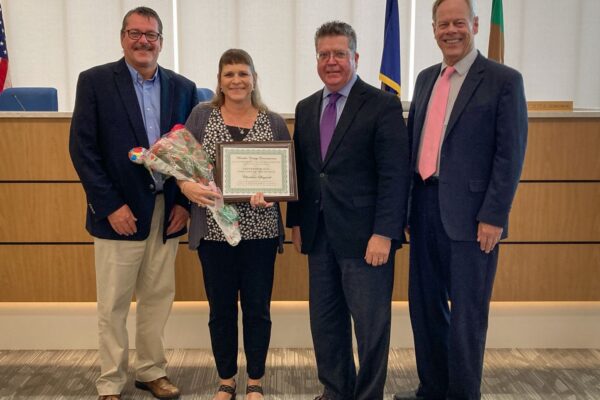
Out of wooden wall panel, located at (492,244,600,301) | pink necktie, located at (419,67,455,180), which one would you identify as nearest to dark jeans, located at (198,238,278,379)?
pink necktie, located at (419,67,455,180)

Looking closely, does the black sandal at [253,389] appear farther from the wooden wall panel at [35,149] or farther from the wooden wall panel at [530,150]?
the wooden wall panel at [35,149]

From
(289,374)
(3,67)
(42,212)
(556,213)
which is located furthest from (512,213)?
(3,67)

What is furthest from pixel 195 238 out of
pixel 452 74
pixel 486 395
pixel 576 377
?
pixel 576 377

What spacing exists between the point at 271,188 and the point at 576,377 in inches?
77.4

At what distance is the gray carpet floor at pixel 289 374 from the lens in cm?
266

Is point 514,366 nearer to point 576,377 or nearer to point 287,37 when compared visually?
point 576,377

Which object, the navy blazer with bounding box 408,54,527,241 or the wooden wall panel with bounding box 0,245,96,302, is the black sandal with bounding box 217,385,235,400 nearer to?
the wooden wall panel with bounding box 0,245,96,302

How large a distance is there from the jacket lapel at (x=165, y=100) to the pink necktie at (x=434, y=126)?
44.3 inches

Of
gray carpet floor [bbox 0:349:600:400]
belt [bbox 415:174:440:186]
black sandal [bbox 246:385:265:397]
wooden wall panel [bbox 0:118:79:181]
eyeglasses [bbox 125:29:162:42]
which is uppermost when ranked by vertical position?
eyeglasses [bbox 125:29:162:42]

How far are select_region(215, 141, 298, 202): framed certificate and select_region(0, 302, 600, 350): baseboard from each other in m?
1.23

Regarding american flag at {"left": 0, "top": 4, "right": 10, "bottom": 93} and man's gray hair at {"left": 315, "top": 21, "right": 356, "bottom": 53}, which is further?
american flag at {"left": 0, "top": 4, "right": 10, "bottom": 93}

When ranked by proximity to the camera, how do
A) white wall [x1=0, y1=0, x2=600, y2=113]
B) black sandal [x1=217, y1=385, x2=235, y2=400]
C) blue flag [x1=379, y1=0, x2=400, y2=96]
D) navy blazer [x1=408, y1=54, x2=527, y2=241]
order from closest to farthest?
navy blazer [x1=408, y1=54, x2=527, y2=241] → black sandal [x1=217, y1=385, x2=235, y2=400] → blue flag [x1=379, y1=0, x2=400, y2=96] → white wall [x1=0, y1=0, x2=600, y2=113]

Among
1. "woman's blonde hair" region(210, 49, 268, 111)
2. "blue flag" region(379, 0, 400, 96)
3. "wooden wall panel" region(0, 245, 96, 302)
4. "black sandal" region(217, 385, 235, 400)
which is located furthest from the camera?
"blue flag" region(379, 0, 400, 96)

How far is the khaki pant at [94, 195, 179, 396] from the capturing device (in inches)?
95.7
